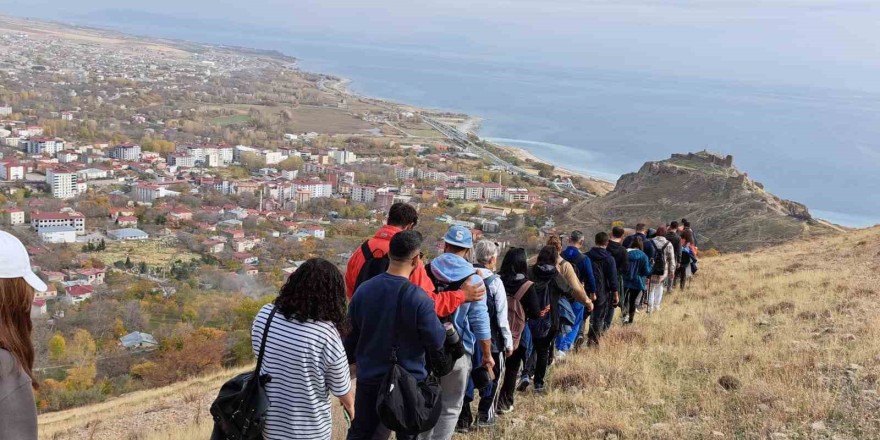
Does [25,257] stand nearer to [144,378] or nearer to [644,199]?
[144,378]

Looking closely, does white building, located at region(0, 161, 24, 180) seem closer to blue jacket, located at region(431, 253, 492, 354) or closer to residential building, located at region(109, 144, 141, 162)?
residential building, located at region(109, 144, 141, 162)

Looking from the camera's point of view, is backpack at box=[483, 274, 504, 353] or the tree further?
the tree

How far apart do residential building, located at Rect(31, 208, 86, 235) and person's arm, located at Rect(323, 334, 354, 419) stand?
1511 inches

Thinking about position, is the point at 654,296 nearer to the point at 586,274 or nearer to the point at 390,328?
the point at 586,274

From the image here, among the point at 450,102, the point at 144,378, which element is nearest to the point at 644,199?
the point at 144,378

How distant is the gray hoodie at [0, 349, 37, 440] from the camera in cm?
173

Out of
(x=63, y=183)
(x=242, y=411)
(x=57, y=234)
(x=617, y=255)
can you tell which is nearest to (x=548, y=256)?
(x=617, y=255)

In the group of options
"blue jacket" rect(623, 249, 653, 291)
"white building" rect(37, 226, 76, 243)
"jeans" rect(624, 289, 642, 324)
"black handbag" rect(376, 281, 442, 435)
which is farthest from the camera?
"white building" rect(37, 226, 76, 243)

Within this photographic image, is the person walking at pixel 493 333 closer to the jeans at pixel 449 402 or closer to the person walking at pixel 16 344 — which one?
the jeans at pixel 449 402

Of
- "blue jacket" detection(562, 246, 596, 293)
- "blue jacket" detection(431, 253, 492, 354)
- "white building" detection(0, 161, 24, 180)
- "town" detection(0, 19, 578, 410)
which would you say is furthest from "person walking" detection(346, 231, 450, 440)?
"white building" detection(0, 161, 24, 180)

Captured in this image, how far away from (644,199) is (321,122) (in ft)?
196

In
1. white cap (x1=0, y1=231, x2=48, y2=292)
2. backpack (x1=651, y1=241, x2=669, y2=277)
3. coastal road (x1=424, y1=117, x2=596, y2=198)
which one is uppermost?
white cap (x1=0, y1=231, x2=48, y2=292)

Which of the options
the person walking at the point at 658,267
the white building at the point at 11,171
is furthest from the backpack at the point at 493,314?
the white building at the point at 11,171

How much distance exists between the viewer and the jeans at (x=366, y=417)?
10.3 ft
